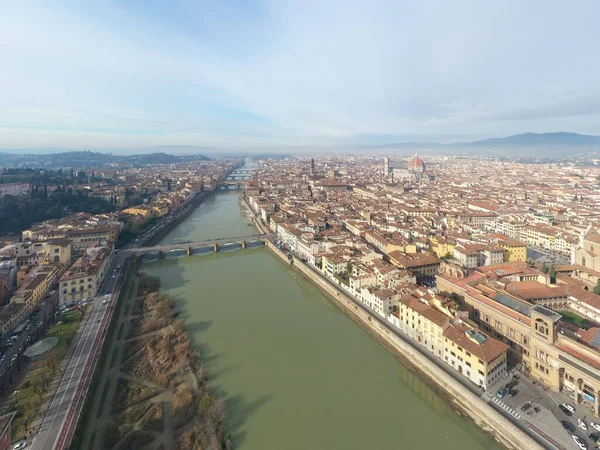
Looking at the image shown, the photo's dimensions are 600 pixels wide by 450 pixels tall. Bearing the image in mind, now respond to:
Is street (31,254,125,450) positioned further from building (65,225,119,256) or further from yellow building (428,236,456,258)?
yellow building (428,236,456,258)

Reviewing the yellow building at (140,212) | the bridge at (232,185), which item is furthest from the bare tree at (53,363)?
the bridge at (232,185)

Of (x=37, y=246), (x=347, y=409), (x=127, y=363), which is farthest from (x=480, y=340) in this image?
(x=37, y=246)

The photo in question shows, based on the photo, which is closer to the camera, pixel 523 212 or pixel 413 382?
pixel 413 382

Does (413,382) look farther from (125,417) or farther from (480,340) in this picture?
(125,417)

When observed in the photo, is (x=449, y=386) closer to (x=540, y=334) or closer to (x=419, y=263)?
(x=540, y=334)

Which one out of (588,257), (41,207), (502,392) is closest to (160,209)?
(41,207)

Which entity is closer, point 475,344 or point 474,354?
point 474,354
